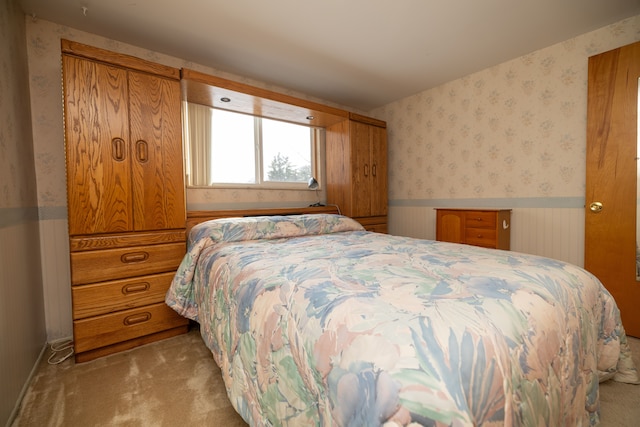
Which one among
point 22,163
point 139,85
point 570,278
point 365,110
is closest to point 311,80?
point 365,110

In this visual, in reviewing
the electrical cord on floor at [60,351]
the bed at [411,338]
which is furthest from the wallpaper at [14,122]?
the bed at [411,338]

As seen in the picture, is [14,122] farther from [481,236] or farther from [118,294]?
[481,236]

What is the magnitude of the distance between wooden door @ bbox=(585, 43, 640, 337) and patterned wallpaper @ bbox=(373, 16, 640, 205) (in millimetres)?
136

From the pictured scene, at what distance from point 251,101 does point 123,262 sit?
1672 millimetres

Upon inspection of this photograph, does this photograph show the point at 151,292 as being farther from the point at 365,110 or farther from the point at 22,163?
the point at 365,110

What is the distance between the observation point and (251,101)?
2564 millimetres

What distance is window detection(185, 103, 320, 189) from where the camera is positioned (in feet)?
8.57

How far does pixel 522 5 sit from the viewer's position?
A: 1.87m

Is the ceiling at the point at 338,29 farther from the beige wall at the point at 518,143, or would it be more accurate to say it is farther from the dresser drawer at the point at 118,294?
the dresser drawer at the point at 118,294

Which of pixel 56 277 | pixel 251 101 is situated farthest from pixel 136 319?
pixel 251 101

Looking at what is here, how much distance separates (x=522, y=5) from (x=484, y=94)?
1.02 m

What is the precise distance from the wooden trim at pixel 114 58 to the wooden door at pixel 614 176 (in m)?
3.19

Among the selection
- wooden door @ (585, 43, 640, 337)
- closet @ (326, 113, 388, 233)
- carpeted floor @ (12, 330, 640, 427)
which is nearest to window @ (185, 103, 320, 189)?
closet @ (326, 113, 388, 233)

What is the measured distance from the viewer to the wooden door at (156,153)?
75.9 inches
